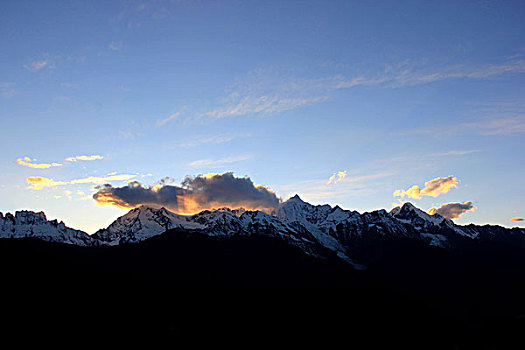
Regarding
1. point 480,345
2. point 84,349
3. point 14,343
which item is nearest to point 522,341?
point 480,345

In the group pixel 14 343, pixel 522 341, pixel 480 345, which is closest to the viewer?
pixel 522 341

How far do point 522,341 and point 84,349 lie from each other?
19699cm

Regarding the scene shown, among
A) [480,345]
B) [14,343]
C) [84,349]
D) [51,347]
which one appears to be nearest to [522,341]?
[480,345]

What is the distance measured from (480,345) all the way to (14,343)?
21945 centimetres

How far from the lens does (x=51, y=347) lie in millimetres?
197500

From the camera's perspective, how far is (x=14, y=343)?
197 m

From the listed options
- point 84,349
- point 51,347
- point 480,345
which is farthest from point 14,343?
point 480,345

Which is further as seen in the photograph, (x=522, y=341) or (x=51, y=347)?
(x=51, y=347)

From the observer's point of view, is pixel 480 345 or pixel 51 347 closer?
pixel 480 345

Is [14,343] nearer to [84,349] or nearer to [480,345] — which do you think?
[84,349]

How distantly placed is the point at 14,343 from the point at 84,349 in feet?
111

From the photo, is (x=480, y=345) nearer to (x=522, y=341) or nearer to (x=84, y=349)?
(x=522, y=341)

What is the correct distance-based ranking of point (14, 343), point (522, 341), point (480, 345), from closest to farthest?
point (522, 341) → point (480, 345) → point (14, 343)

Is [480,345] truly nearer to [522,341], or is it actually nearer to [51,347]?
[522,341]
